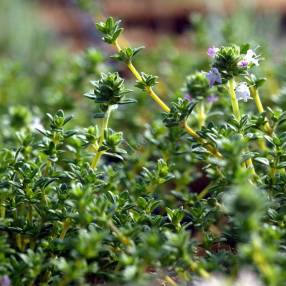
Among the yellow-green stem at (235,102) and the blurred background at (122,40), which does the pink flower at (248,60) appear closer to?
the yellow-green stem at (235,102)

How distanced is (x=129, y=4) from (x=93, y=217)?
4300mm

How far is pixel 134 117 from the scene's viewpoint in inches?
93.9

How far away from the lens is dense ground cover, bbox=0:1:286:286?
1.08m

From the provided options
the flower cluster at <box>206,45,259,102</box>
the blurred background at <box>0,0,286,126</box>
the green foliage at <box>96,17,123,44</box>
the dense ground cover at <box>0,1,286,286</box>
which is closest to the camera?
the dense ground cover at <box>0,1,286,286</box>

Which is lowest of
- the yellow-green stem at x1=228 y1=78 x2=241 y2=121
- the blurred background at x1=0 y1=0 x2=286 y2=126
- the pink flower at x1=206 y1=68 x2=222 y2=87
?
the yellow-green stem at x1=228 y1=78 x2=241 y2=121

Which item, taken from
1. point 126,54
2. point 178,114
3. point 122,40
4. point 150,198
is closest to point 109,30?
point 126,54

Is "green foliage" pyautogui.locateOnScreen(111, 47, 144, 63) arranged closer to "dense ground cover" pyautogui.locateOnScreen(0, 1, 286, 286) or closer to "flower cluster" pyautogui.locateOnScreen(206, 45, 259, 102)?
"dense ground cover" pyautogui.locateOnScreen(0, 1, 286, 286)

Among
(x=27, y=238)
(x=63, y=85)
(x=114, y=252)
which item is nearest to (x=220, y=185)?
(x=114, y=252)

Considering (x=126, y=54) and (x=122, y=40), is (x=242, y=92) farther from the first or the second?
(x=122, y=40)

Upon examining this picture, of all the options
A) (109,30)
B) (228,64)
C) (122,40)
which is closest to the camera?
(228,64)

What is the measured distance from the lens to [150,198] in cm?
136

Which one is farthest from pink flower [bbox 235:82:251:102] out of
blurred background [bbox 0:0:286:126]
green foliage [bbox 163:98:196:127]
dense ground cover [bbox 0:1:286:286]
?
blurred background [bbox 0:0:286:126]

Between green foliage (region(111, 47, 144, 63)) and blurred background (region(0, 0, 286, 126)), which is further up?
blurred background (region(0, 0, 286, 126))

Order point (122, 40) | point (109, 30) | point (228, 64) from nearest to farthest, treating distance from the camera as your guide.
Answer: point (228, 64)
point (109, 30)
point (122, 40)
